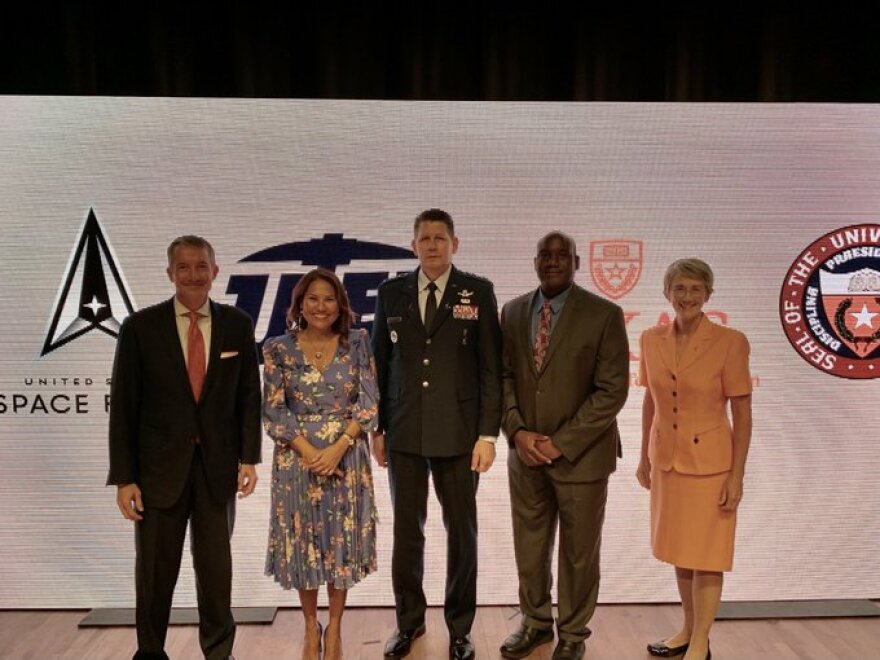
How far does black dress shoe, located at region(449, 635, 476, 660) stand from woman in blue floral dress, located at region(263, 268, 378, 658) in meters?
0.54

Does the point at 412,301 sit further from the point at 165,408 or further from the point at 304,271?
the point at 165,408

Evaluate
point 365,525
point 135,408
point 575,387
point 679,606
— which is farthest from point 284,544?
point 679,606

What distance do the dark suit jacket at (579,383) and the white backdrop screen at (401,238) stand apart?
758 millimetres

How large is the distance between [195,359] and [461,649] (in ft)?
5.17

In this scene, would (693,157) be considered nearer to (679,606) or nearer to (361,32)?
(361,32)

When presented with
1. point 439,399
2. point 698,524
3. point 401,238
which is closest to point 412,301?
point 439,399

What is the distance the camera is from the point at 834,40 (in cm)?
381

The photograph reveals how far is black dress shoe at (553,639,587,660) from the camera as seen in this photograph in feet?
10.2

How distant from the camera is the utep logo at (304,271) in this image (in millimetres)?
3783

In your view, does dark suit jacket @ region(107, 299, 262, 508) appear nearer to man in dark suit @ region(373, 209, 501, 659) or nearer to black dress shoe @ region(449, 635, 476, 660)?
man in dark suit @ region(373, 209, 501, 659)

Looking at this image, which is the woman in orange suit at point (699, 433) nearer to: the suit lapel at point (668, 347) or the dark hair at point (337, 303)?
the suit lapel at point (668, 347)

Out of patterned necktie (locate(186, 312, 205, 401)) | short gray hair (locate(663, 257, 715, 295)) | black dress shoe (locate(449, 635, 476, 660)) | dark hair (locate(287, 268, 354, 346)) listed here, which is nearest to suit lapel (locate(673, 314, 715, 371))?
short gray hair (locate(663, 257, 715, 295))

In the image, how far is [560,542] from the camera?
319cm

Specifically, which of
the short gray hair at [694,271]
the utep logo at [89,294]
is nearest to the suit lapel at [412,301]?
the short gray hair at [694,271]
